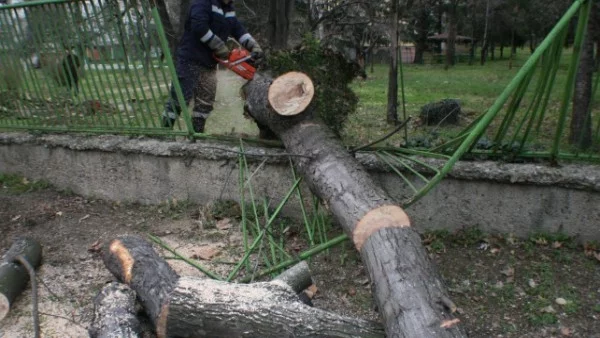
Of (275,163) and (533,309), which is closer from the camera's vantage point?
(533,309)

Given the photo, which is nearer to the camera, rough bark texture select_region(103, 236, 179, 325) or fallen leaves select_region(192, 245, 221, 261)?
rough bark texture select_region(103, 236, 179, 325)

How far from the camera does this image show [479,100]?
9531mm

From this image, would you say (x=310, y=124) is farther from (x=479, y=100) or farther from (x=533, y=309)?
(x=479, y=100)

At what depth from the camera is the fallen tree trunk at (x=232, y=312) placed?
2596mm

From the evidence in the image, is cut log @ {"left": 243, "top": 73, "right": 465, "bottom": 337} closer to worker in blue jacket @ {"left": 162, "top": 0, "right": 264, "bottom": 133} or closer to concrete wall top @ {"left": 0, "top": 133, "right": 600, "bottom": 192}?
concrete wall top @ {"left": 0, "top": 133, "right": 600, "bottom": 192}

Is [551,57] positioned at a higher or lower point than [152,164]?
higher

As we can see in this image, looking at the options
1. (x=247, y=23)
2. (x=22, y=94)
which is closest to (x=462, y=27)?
(x=247, y=23)

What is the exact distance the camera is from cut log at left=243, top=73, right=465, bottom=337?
2379mm

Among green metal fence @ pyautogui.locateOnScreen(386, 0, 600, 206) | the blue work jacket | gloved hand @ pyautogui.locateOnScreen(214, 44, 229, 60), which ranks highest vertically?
the blue work jacket

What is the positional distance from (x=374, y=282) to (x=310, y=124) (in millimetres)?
1684

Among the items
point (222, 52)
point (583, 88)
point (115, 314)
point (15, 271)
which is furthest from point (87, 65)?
point (583, 88)

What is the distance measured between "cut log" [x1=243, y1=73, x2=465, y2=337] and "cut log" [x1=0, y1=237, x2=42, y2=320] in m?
2.08

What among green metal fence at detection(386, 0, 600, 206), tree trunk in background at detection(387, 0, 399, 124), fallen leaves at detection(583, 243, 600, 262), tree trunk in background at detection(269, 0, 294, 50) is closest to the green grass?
green metal fence at detection(386, 0, 600, 206)

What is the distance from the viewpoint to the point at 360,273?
3.76 m
